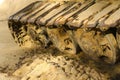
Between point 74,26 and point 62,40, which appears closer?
point 74,26

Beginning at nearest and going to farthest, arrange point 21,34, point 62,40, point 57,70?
point 57,70 → point 62,40 → point 21,34

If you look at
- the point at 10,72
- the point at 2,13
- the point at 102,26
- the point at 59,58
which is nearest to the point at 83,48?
the point at 59,58

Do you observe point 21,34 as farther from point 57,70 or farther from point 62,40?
point 57,70

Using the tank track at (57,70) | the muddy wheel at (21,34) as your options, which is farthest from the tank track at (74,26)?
the tank track at (57,70)

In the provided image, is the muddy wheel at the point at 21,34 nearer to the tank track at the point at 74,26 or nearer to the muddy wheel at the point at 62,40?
the tank track at the point at 74,26

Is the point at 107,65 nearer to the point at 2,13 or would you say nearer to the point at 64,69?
the point at 64,69

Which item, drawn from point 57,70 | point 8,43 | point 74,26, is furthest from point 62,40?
point 8,43
